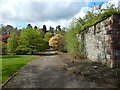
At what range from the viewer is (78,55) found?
19172 millimetres

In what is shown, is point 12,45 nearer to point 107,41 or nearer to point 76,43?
point 76,43

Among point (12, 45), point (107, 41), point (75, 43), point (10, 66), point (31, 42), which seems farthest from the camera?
point (12, 45)

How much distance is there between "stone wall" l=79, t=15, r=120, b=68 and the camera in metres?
10.2

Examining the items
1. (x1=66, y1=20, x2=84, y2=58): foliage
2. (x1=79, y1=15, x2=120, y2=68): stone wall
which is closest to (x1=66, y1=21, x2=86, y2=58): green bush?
(x1=66, y1=20, x2=84, y2=58): foliage

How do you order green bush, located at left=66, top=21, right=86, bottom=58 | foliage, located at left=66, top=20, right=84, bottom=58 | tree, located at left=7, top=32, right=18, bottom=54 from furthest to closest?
1. tree, located at left=7, top=32, right=18, bottom=54
2. foliage, located at left=66, top=20, right=84, bottom=58
3. green bush, located at left=66, top=21, right=86, bottom=58

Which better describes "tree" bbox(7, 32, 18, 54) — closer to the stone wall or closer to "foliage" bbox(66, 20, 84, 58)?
"foliage" bbox(66, 20, 84, 58)

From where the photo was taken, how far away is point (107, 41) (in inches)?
427

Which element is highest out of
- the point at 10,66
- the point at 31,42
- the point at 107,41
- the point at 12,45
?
the point at 31,42

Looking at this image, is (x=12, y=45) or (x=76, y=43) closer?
(x=76, y=43)

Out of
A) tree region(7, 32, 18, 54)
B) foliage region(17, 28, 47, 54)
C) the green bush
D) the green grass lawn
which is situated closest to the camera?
the green grass lawn

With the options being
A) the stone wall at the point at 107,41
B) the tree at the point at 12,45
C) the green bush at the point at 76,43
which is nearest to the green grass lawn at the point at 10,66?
the green bush at the point at 76,43

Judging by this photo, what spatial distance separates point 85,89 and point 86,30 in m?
10.0

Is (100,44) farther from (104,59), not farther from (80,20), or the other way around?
(80,20)

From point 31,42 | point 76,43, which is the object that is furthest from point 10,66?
point 31,42
